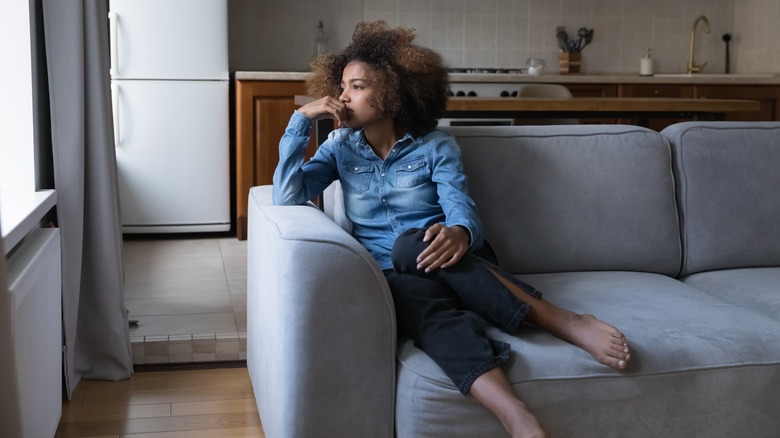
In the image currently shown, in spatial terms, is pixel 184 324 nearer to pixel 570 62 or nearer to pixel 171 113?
pixel 171 113

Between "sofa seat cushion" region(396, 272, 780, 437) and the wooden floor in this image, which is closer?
"sofa seat cushion" region(396, 272, 780, 437)

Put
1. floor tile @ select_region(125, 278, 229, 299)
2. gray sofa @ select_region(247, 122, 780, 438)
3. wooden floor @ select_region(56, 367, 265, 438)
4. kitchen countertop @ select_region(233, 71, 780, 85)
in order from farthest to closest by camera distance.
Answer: kitchen countertop @ select_region(233, 71, 780, 85) < floor tile @ select_region(125, 278, 229, 299) < wooden floor @ select_region(56, 367, 265, 438) < gray sofa @ select_region(247, 122, 780, 438)

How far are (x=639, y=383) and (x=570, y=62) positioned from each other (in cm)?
392

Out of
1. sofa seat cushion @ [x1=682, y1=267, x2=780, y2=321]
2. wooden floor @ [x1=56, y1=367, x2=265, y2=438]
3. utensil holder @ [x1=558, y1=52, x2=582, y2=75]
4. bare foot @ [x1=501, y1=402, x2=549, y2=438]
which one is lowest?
wooden floor @ [x1=56, y1=367, x2=265, y2=438]

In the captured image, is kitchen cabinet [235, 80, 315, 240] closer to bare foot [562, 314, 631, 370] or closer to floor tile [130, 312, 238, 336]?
floor tile [130, 312, 238, 336]

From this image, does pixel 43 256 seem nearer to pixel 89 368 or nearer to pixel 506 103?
pixel 89 368

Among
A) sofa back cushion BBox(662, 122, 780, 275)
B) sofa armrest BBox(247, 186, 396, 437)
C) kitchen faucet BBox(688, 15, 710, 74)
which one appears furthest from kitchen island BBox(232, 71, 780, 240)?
sofa armrest BBox(247, 186, 396, 437)

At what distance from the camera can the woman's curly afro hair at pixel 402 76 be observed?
2213 mm

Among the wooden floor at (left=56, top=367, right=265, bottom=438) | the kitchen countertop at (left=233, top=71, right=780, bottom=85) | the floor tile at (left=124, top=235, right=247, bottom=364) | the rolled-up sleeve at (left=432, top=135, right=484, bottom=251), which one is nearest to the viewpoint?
the rolled-up sleeve at (left=432, top=135, right=484, bottom=251)

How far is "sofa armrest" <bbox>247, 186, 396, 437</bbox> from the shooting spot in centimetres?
175

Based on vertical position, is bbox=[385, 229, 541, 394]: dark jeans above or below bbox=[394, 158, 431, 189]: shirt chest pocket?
below

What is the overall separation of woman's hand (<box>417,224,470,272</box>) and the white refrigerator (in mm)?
2809

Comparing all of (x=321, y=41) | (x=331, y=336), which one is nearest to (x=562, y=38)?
(x=321, y=41)

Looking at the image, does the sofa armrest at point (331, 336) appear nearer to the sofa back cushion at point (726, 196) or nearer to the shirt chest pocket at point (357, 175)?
the shirt chest pocket at point (357, 175)
